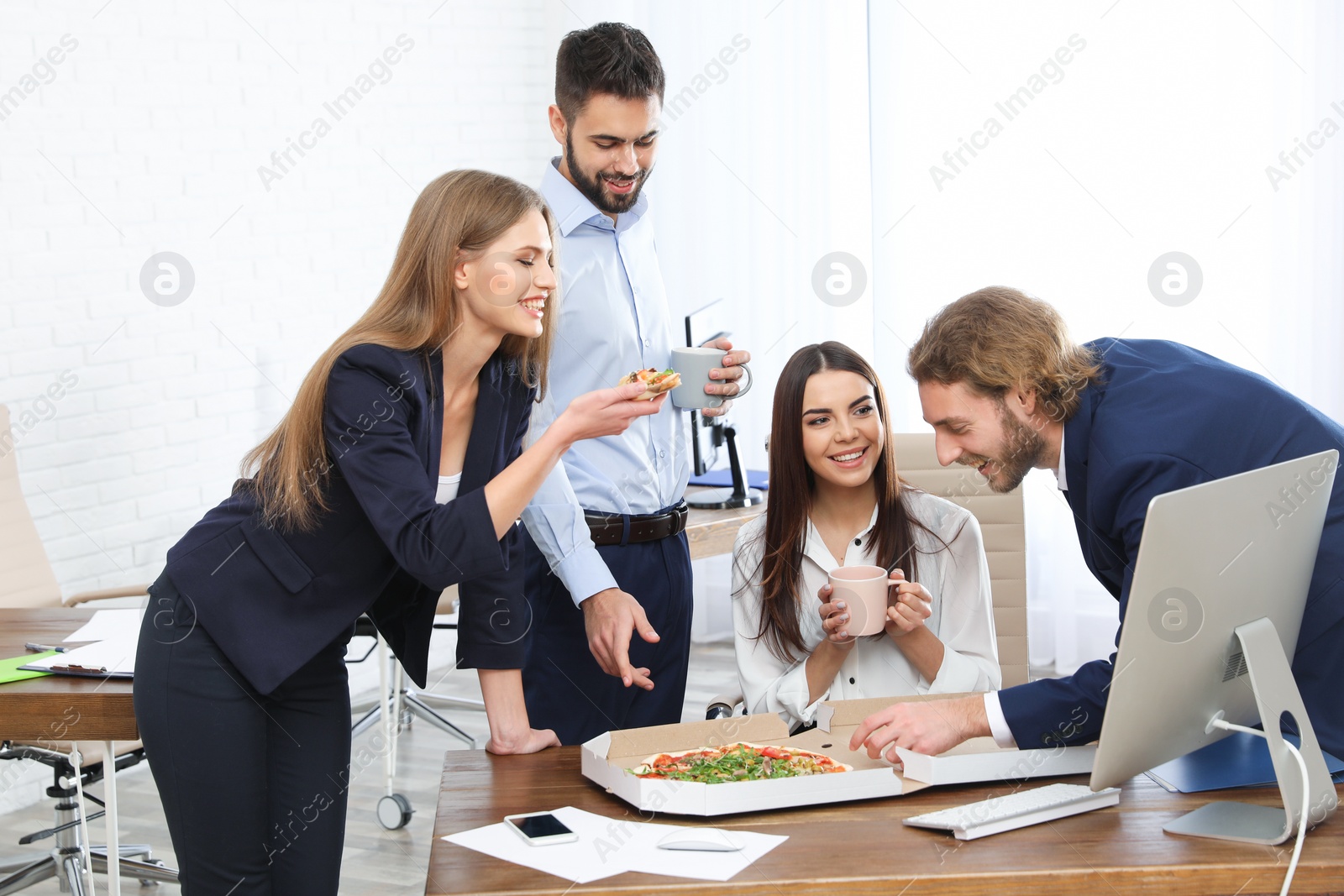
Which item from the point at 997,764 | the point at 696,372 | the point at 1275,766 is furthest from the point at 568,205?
the point at 1275,766

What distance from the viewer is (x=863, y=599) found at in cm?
188

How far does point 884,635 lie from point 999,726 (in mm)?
647

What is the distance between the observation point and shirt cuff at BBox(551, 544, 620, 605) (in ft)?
6.61

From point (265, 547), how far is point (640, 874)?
2.27ft

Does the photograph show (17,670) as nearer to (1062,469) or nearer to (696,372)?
(696,372)

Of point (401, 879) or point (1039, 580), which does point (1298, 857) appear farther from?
point (1039, 580)

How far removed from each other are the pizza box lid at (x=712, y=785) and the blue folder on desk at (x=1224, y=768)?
330 mm

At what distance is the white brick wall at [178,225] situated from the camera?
11.2ft

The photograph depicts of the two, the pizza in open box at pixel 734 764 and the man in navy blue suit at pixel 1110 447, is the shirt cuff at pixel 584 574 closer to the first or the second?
the pizza in open box at pixel 734 764

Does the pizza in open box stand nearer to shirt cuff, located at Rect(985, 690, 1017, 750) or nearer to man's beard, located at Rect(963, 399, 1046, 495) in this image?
shirt cuff, located at Rect(985, 690, 1017, 750)

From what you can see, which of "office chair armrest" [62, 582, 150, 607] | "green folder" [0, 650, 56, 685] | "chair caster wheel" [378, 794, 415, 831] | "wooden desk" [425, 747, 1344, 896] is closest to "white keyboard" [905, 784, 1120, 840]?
"wooden desk" [425, 747, 1344, 896]

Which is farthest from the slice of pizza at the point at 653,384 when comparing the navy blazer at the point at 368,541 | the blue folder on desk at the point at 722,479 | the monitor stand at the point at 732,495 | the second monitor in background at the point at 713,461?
the blue folder on desk at the point at 722,479

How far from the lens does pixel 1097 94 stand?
427 centimetres

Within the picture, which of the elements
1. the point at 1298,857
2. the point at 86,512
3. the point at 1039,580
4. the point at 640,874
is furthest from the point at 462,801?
the point at 1039,580
